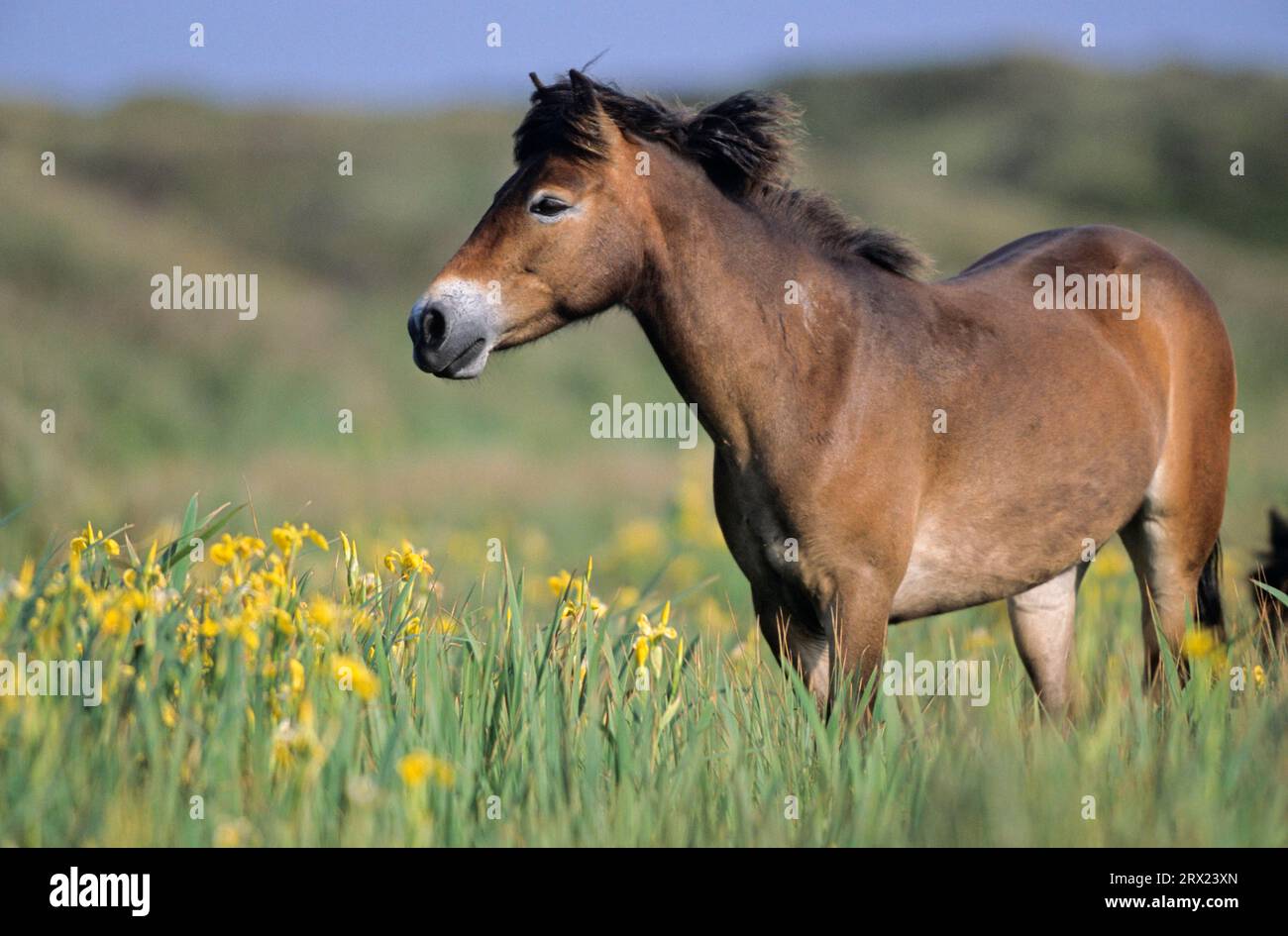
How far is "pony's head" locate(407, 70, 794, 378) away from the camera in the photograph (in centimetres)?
407

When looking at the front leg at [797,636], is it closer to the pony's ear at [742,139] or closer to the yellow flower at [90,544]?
the pony's ear at [742,139]

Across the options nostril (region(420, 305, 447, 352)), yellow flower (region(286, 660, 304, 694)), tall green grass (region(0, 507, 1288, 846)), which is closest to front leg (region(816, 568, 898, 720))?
tall green grass (region(0, 507, 1288, 846))

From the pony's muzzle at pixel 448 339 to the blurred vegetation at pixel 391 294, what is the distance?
2.85 feet

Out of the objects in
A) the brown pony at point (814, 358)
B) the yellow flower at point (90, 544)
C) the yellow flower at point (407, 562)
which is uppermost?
the brown pony at point (814, 358)

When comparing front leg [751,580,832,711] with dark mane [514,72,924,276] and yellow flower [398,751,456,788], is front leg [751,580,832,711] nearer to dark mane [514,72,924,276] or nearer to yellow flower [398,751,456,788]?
dark mane [514,72,924,276]

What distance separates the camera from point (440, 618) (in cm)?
447

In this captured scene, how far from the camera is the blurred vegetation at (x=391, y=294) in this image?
12781mm

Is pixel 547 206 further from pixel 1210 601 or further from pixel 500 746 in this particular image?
pixel 1210 601

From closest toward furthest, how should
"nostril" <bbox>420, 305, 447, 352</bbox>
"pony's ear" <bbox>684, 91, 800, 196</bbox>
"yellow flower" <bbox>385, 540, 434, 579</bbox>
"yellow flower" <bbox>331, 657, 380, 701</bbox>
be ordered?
"yellow flower" <bbox>331, 657, 380, 701</bbox>, "nostril" <bbox>420, 305, 447, 352</bbox>, "yellow flower" <bbox>385, 540, 434, 579</bbox>, "pony's ear" <bbox>684, 91, 800, 196</bbox>

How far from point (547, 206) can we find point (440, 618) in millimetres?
1396

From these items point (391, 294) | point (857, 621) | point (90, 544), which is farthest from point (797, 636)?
point (391, 294)

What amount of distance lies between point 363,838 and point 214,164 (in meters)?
40.3

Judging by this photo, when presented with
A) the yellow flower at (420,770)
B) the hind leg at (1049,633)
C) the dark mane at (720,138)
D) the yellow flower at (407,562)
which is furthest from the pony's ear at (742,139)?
the yellow flower at (420,770)
